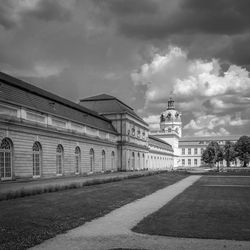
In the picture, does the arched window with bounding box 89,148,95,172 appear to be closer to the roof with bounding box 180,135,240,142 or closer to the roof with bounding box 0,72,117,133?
Answer: the roof with bounding box 0,72,117,133

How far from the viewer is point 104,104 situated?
57750mm

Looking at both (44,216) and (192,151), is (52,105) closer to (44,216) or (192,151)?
(44,216)

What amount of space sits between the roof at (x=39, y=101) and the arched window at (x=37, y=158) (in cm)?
305

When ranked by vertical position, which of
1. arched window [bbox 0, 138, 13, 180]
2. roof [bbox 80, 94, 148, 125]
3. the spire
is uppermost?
the spire

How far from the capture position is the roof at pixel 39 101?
27.2 m

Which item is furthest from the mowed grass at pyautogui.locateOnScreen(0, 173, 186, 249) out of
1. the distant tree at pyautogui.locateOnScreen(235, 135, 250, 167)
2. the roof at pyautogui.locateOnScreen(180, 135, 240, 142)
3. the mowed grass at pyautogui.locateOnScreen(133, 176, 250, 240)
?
the roof at pyautogui.locateOnScreen(180, 135, 240, 142)

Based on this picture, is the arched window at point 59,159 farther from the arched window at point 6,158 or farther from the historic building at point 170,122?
the historic building at point 170,122

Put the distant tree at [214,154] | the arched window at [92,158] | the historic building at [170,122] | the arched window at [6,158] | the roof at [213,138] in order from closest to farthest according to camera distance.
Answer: the arched window at [6,158] → the arched window at [92,158] → the distant tree at [214,154] → the historic building at [170,122] → the roof at [213,138]

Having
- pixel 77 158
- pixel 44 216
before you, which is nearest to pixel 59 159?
pixel 77 158

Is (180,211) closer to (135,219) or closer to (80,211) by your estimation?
(135,219)

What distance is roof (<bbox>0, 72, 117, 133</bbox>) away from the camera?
89.2ft

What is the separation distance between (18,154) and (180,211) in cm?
1637

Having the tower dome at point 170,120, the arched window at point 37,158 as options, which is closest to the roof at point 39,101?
the arched window at point 37,158

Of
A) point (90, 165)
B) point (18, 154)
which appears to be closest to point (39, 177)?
point (18, 154)
